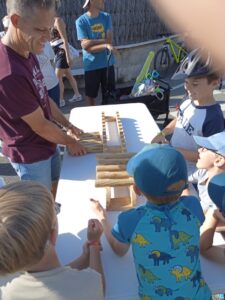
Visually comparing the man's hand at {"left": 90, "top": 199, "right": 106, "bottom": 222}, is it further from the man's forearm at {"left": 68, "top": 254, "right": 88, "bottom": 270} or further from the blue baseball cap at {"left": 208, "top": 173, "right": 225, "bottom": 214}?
the blue baseball cap at {"left": 208, "top": 173, "right": 225, "bottom": 214}

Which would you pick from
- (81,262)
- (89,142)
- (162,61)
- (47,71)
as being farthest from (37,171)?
(162,61)

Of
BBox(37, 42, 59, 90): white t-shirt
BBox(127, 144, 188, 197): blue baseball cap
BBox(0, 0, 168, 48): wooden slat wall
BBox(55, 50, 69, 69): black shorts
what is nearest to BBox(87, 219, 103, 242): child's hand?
BBox(127, 144, 188, 197): blue baseball cap

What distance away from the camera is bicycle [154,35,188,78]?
711 cm

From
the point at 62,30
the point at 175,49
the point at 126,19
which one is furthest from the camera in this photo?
the point at 175,49

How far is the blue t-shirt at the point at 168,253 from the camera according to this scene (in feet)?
4.33

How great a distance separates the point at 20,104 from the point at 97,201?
1.84 feet

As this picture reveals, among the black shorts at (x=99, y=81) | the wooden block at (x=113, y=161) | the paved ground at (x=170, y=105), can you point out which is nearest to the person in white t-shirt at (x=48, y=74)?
the paved ground at (x=170, y=105)

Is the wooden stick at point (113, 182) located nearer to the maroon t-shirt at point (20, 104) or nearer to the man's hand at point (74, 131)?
the maroon t-shirt at point (20, 104)

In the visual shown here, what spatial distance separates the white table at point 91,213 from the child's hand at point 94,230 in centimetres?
7

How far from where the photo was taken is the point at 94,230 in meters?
1.55

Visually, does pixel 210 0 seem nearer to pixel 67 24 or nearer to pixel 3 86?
pixel 67 24

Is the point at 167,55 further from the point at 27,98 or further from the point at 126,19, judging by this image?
the point at 27,98

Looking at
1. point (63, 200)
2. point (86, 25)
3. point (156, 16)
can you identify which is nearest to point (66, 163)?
point (63, 200)

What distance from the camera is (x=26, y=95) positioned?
1843 millimetres
